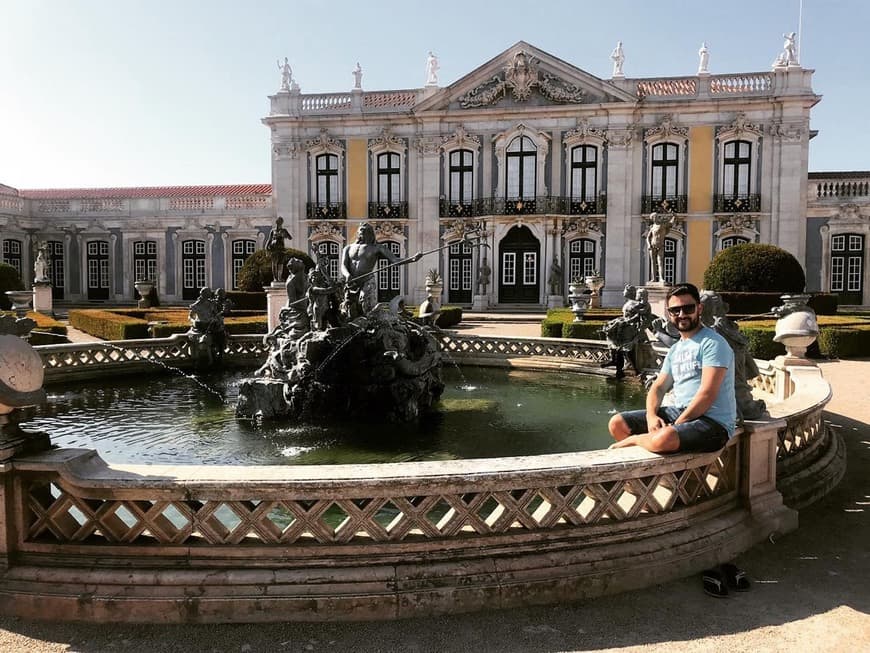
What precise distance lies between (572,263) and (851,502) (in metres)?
27.3

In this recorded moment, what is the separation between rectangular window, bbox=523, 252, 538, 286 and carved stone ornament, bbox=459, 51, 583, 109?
23.1 ft

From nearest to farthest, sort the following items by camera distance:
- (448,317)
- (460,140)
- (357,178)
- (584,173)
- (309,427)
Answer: (309,427), (448,317), (584,173), (460,140), (357,178)

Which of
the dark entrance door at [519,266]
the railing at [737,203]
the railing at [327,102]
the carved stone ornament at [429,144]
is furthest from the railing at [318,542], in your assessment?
the railing at [327,102]

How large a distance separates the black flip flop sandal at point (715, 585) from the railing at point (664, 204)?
29.2m

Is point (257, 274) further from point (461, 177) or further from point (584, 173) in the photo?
point (584, 173)

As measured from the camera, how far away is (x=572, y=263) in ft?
104

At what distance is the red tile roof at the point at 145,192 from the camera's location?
115ft

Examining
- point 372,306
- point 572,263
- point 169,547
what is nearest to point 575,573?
point 169,547

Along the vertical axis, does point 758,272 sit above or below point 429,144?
below

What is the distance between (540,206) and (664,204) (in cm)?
553

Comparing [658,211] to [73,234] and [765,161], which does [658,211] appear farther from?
[73,234]

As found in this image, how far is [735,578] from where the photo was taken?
12.0 feet

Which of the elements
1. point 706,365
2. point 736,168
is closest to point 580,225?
point 736,168

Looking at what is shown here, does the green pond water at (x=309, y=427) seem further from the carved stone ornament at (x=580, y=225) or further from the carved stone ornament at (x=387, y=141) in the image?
the carved stone ornament at (x=387, y=141)
